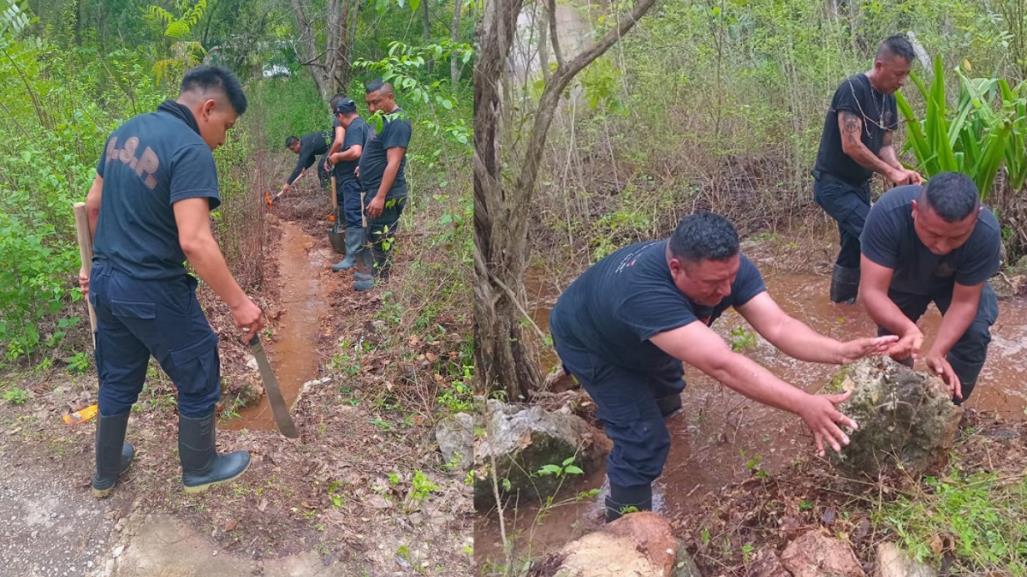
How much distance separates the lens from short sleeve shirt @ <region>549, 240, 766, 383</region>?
7.77 feet

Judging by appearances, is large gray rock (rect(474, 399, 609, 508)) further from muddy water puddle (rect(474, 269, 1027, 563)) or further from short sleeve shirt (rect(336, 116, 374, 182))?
short sleeve shirt (rect(336, 116, 374, 182))

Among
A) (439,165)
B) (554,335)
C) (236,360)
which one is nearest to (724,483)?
(554,335)

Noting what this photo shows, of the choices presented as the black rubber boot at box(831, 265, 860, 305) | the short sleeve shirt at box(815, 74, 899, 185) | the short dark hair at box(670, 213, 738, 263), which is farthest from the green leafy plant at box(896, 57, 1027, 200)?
the short dark hair at box(670, 213, 738, 263)

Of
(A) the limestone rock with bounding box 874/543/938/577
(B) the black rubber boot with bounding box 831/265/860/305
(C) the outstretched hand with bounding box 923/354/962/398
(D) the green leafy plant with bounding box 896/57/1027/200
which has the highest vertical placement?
(D) the green leafy plant with bounding box 896/57/1027/200

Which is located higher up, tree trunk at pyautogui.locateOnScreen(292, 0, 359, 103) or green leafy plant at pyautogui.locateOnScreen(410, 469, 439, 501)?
tree trunk at pyautogui.locateOnScreen(292, 0, 359, 103)

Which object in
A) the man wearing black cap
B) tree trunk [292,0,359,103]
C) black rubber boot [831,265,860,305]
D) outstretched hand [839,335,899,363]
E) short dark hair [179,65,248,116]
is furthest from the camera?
tree trunk [292,0,359,103]

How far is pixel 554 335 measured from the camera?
10.1 ft

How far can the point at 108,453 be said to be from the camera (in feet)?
9.35

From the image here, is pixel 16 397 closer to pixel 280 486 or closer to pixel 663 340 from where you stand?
pixel 280 486

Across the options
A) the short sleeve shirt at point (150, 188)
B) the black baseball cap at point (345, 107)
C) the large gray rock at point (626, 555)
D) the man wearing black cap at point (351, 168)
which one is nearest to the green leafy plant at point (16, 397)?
the short sleeve shirt at point (150, 188)

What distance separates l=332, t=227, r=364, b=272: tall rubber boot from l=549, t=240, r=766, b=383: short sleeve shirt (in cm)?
321

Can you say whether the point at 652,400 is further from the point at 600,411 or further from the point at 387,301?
the point at 387,301

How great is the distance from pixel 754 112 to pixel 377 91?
3.07 meters

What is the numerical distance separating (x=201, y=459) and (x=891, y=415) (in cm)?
256
